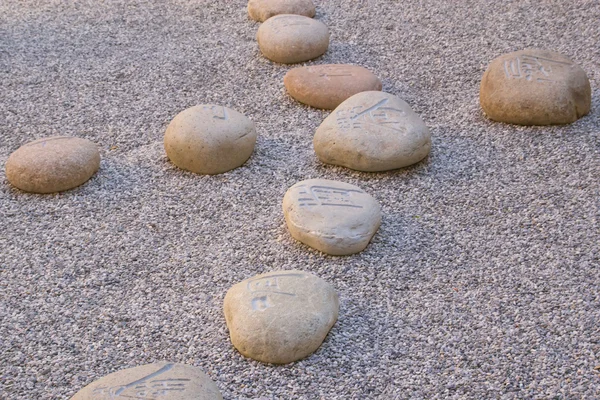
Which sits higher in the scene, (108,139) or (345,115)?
(345,115)

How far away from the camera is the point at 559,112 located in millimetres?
3658

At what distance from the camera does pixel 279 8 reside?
499 cm

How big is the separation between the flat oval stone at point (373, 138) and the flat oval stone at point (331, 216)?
1.25 feet

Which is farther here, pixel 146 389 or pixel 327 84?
pixel 327 84

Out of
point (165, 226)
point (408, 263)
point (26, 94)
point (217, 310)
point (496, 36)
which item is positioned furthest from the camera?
point (496, 36)

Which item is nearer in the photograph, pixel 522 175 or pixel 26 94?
pixel 522 175

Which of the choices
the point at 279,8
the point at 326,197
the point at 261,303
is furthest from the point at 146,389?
the point at 279,8

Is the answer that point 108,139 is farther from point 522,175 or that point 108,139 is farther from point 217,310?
point 522,175

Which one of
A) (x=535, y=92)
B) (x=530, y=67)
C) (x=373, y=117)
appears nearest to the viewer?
(x=373, y=117)

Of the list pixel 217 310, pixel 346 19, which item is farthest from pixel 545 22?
pixel 217 310

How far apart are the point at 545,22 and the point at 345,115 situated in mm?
2263

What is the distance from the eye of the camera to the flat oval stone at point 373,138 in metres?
3.34

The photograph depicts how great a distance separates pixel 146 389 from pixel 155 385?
0.03m

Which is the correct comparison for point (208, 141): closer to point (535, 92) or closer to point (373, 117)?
point (373, 117)
